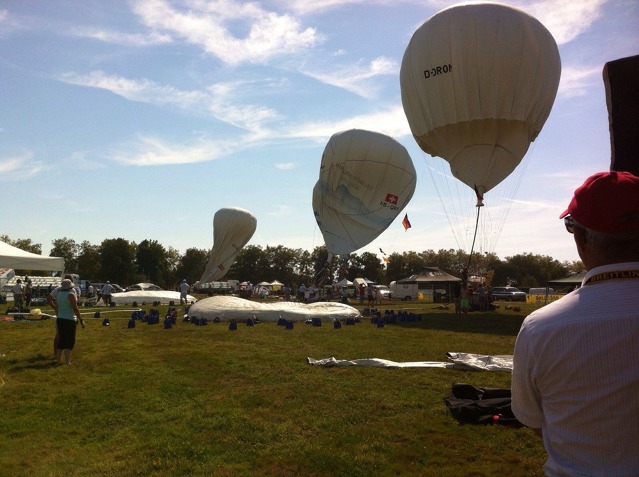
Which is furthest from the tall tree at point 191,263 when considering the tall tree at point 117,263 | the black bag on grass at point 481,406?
the black bag on grass at point 481,406

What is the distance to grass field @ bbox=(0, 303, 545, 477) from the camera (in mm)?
5484

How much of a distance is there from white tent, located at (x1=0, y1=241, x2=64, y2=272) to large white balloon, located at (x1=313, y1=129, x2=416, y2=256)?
1673 cm

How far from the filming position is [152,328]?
63.9 feet

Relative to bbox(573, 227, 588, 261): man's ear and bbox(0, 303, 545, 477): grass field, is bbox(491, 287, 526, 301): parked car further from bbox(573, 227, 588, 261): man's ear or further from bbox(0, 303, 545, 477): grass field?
bbox(573, 227, 588, 261): man's ear

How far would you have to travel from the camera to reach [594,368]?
77.3 inches

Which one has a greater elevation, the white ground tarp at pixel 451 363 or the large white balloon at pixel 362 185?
the large white balloon at pixel 362 185

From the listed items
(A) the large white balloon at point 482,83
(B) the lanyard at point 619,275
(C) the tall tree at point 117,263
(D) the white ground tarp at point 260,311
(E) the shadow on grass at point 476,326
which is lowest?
(E) the shadow on grass at point 476,326

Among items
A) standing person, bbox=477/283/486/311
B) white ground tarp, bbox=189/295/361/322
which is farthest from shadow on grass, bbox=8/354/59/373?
standing person, bbox=477/283/486/311

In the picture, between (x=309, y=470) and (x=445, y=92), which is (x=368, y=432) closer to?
(x=309, y=470)

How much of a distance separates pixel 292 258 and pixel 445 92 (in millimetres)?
92501

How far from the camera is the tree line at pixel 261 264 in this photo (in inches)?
3489

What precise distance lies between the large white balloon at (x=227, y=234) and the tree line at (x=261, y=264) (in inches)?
1369

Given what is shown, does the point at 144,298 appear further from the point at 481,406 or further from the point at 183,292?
the point at 481,406

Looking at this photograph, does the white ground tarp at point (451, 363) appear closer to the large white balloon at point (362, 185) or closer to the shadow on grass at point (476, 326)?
the shadow on grass at point (476, 326)
